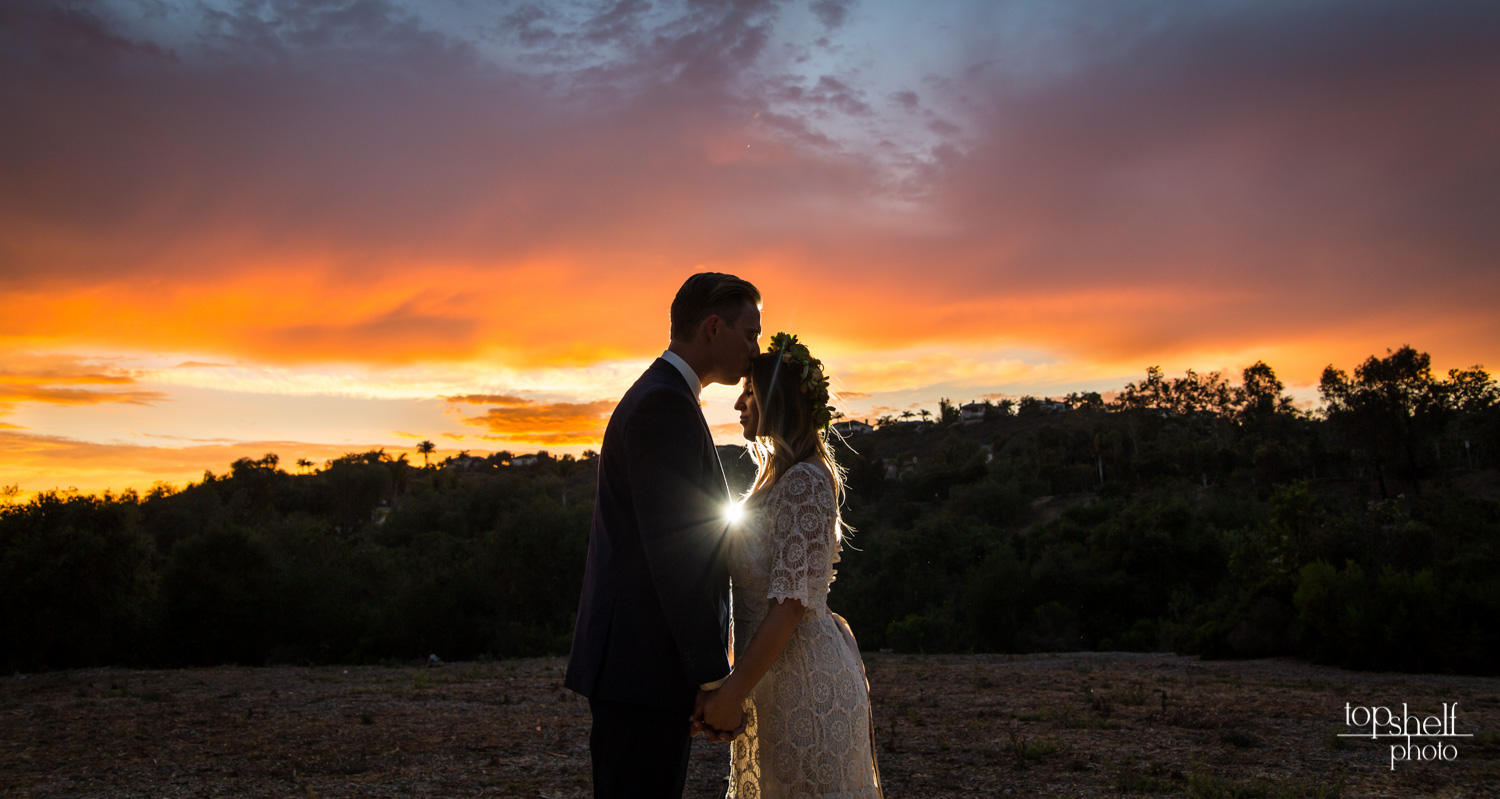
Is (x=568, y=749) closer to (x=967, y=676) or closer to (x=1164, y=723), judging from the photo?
(x=1164, y=723)

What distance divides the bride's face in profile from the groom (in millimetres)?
365

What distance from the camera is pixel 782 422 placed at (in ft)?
8.73

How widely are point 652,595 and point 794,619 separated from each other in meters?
0.42

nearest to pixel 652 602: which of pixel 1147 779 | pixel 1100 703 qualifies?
pixel 1147 779

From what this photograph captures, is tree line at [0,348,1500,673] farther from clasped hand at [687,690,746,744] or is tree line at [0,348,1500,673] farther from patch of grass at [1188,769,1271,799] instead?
clasped hand at [687,690,746,744]

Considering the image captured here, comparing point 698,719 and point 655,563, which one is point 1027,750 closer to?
point 698,719

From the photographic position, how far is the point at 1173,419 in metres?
60.5

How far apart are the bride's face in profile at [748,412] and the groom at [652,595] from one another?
0.37m

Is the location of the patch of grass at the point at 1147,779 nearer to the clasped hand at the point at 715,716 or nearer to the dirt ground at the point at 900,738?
the dirt ground at the point at 900,738

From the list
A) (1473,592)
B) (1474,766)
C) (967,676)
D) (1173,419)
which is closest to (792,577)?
(1474,766)

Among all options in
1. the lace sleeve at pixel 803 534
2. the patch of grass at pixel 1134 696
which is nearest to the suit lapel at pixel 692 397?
the lace sleeve at pixel 803 534

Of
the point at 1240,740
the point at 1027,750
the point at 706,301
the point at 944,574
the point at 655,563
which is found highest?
the point at 706,301

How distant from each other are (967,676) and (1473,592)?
7347 mm

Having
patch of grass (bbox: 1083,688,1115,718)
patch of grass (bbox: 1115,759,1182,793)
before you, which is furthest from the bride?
patch of grass (bbox: 1083,688,1115,718)
